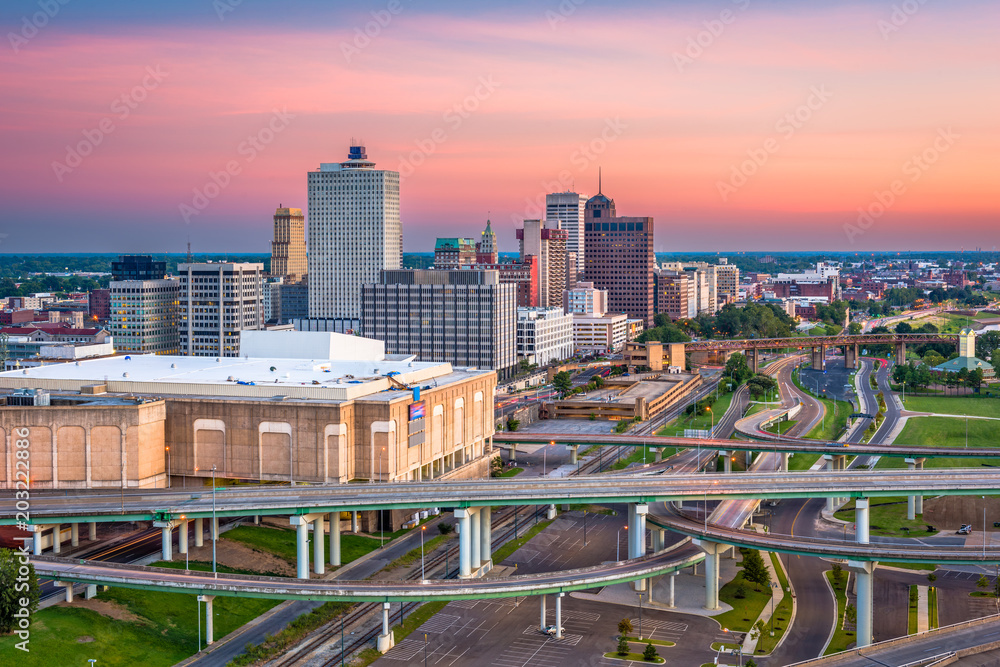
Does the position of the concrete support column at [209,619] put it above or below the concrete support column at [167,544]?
below

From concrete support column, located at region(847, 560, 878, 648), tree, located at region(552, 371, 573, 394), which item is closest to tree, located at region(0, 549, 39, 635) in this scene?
concrete support column, located at region(847, 560, 878, 648)

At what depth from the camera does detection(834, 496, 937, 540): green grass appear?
100m

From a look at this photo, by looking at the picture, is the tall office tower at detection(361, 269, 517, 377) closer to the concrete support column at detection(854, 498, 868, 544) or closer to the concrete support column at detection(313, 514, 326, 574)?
the concrete support column at detection(313, 514, 326, 574)

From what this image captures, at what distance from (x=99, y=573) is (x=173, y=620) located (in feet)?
19.3

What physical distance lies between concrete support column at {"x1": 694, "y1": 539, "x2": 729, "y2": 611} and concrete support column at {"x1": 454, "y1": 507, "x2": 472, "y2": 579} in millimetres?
18148

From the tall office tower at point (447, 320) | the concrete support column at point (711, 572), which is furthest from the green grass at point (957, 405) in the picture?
the concrete support column at point (711, 572)

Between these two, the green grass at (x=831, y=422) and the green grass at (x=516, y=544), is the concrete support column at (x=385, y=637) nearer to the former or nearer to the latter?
the green grass at (x=516, y=544)

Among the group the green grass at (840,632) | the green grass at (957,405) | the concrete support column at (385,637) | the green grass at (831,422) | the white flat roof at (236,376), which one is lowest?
the green grass at (840,632)

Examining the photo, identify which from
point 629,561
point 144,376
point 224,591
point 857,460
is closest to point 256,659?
point 224,591

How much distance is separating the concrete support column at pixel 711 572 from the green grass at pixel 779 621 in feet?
15.0

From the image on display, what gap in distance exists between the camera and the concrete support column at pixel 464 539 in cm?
8112

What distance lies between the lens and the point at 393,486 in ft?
282

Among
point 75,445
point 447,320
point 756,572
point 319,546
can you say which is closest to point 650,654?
point 756,572

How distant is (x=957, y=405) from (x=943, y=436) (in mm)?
32208
